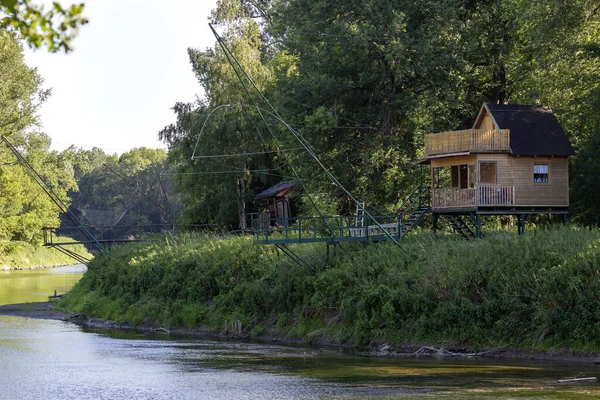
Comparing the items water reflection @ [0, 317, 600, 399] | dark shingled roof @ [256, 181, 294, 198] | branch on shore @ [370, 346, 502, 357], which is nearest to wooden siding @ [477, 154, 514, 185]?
branch on shore @ [370, 346, 502, 357]

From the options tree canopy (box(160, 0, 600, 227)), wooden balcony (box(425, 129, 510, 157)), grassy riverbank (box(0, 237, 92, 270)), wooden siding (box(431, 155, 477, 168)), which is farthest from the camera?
grassy riverbank (box(0, 237, 92, 270))

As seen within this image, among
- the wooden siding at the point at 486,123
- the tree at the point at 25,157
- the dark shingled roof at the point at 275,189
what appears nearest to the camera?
the wooden siding at the point at 486,123

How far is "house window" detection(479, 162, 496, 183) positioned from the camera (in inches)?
1678

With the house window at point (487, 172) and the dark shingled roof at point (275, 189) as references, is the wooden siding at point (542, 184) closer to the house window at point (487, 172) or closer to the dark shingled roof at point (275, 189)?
the house window at point (487, 172)

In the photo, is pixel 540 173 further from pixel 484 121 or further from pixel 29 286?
pixel 29 286

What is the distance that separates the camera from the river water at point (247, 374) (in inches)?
955

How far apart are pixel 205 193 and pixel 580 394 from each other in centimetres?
4544

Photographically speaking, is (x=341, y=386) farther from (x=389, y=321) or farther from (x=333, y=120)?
(x=333, y=120)

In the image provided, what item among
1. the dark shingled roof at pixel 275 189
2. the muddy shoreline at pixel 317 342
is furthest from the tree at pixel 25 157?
the muddy shoreline at pixel 317 342

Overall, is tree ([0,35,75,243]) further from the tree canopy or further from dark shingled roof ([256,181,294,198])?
the tree canopy

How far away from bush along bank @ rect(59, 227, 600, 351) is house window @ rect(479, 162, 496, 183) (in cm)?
472

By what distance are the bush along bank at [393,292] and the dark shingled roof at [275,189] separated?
Result: 1631cm

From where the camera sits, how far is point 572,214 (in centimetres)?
4781

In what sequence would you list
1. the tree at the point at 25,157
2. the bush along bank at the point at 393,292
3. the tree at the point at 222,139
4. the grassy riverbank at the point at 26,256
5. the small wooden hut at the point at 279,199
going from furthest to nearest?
the grassy riverbank at the point at 26,256, the tree at the point at 25,157, the small wooden hut at the point at 279,199, the tree at the point at 222,139, the bush along bank at the point at 393,292
